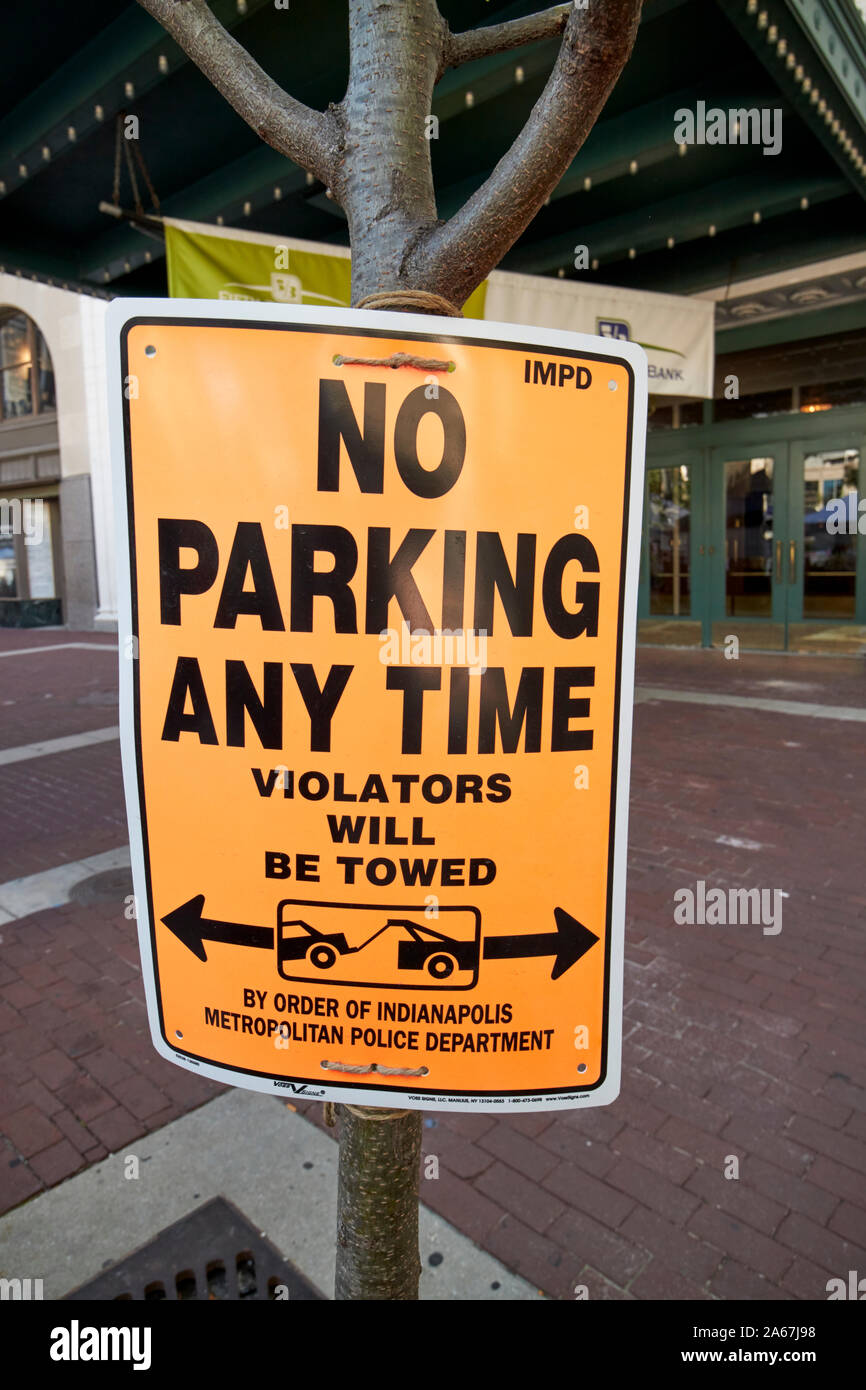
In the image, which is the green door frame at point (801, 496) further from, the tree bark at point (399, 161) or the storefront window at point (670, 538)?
the tree bark at point (399, 161)

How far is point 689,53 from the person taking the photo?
6.18 metres

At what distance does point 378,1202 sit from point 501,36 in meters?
2.26

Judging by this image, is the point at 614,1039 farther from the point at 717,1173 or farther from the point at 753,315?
the point at 753,315

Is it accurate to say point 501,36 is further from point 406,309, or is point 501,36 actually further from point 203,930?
point 203,930

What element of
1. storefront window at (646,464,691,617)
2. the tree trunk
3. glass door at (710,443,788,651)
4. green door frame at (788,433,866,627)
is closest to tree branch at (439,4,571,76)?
the tree trunk

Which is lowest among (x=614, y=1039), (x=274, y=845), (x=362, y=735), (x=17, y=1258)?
(x=17, y=1258)

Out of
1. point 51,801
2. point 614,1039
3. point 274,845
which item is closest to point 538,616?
point 274,845

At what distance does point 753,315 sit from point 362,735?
42.3 feet

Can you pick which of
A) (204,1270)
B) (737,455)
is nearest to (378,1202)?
(204,1270)

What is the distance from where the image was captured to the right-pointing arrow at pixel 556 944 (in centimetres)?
132

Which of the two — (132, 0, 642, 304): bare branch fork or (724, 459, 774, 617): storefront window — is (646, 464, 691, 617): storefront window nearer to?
(724, 459, 774, 617): storefront window

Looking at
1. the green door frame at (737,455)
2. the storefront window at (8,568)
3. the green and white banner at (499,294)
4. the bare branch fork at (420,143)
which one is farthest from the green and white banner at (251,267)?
the storefront window at (8,568)

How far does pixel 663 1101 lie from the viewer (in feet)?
9.78

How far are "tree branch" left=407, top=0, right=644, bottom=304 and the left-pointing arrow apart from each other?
1.06 metres
